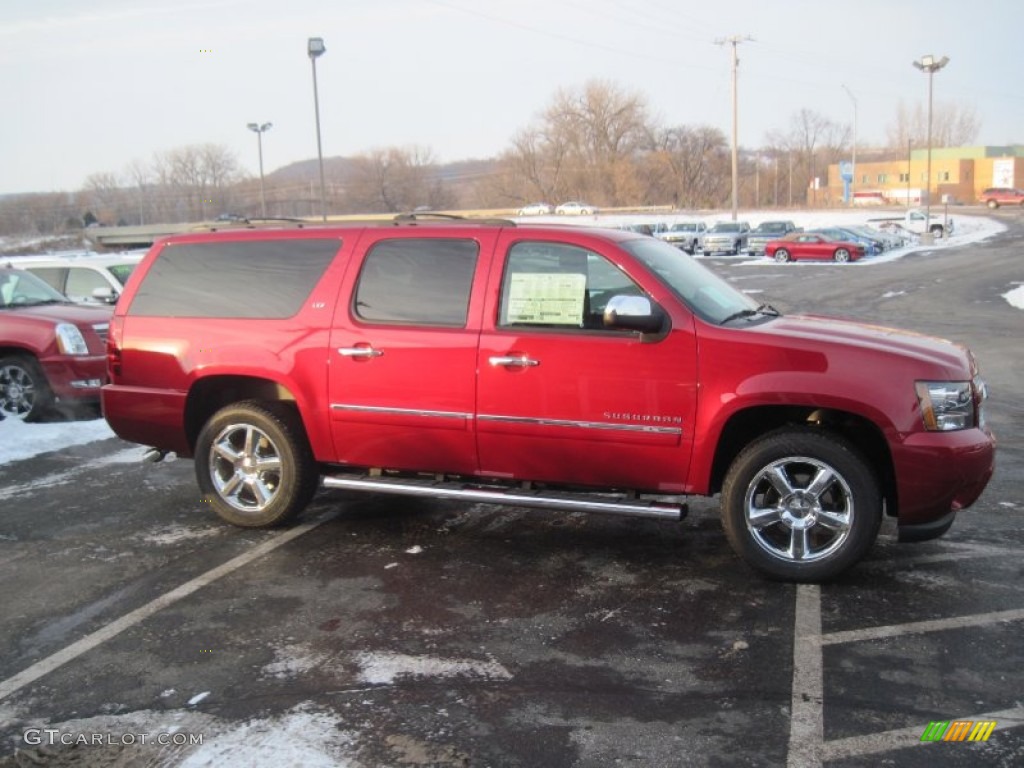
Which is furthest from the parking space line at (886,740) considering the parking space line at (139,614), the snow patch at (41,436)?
the snow patch at (41,436)

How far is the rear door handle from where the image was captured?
5.04 meters

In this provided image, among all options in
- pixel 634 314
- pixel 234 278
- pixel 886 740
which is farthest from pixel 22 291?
pixel 886 740

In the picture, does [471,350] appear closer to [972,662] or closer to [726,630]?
[726,630]

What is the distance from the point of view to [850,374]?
4617 mm

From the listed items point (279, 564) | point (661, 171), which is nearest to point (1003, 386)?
point (279, 564)

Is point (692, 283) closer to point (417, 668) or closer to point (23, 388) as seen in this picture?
point (417, 668)

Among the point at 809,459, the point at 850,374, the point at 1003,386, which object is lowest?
the point at 1003,386

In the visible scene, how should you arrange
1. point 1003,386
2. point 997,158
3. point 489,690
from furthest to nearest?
point 997,158 < point 1003,386 < point 489,690

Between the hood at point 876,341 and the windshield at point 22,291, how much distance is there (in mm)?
8148

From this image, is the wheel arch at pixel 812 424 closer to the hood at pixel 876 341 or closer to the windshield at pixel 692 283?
the hood at pixel 876 341

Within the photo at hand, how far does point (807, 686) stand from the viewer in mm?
3711

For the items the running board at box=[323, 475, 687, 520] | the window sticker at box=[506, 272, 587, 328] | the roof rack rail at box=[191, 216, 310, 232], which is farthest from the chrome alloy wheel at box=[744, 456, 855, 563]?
the roof rack rail at box=[191, 216, 310, 232]

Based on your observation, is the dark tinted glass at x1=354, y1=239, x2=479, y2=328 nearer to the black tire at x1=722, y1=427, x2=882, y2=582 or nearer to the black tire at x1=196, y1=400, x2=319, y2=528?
the black tire at x1=196, y1=400, x2=319, y2=528

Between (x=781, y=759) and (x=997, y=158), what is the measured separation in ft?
424
